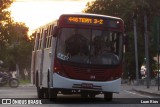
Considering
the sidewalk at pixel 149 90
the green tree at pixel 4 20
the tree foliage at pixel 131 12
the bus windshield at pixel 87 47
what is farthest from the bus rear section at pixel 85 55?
the green tree at pixel 4 20

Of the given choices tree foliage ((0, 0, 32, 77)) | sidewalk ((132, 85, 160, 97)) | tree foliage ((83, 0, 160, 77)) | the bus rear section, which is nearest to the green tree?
tree foliage ((0, 0, 32, 77))

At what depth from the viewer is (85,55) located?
21688 millimetres

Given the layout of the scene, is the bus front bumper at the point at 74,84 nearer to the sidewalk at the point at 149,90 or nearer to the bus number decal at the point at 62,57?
the bus number decal at the point at 62,57

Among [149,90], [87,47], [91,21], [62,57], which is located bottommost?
[149,90]

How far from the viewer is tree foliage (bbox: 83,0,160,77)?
172 feet

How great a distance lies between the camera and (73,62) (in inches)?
847

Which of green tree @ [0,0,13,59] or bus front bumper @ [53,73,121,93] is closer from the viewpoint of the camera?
bus front bumper @ [53,73,121,93]

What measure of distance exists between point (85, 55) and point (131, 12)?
37.1 m

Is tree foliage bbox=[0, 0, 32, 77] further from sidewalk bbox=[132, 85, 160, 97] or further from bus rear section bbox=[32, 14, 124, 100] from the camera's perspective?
bus rear section bbox=[32, 14, 124, 100]

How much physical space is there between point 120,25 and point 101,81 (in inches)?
93.3

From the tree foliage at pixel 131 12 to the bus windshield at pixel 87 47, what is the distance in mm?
20859

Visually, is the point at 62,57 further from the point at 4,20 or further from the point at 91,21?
the point at 4,20

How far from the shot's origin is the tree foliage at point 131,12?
52312mm

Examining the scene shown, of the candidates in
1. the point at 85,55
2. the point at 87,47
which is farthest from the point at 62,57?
the point at 87,47
